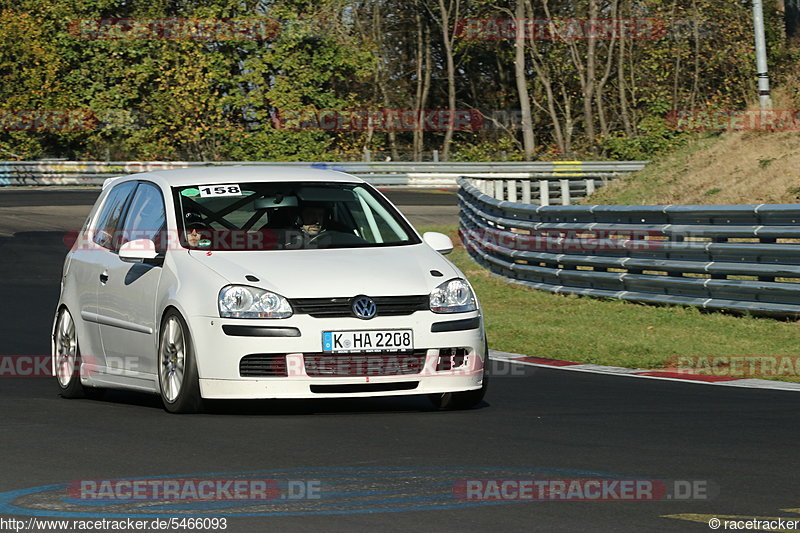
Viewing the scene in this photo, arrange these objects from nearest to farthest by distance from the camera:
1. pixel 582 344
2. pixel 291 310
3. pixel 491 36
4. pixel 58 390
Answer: pixel 291 310 → pixel 58 390 → pixel 582 344 → pixel 491 36

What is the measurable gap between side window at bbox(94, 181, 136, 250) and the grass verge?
14.6 ft

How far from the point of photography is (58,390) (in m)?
11.2

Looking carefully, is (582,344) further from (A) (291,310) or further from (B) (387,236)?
(A) (291,310)

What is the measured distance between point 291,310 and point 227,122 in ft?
149

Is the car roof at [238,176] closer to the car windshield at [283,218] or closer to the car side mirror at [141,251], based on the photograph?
the car windshield at [283,218]

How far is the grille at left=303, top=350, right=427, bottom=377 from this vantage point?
882 cm

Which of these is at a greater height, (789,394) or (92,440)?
(92,440)

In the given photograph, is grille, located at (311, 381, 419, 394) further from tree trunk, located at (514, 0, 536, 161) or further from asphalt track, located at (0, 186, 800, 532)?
tree trunk, located at (514, 0, 536, 161)

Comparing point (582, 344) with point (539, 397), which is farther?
point (582, 344)

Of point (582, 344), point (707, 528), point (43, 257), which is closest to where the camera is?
point (707, 528)

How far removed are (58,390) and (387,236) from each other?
2.94 metres

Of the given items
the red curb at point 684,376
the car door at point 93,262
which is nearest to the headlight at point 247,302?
the car door at point 93,262

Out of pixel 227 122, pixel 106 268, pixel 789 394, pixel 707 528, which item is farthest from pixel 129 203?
pixel 227 122

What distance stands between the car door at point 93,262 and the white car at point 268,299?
19mm
